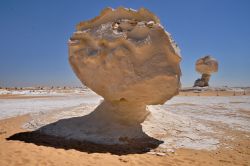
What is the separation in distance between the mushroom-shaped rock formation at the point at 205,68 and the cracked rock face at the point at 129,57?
106 feet

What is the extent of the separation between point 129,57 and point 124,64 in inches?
10.8

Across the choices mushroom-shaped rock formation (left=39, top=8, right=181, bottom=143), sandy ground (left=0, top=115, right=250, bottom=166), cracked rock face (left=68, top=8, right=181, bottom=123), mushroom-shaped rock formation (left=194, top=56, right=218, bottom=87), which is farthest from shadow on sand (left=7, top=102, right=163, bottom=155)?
mushroom-shaped rock formation (left=194, top=56, right=218, bottom=87)

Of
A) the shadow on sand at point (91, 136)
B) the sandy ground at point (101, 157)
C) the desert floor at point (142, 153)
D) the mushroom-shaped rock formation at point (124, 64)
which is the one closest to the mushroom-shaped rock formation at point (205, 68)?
the desert floor at point (142, 153)

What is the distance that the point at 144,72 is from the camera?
8055mm

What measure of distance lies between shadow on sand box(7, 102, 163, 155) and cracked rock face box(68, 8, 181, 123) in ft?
2.27

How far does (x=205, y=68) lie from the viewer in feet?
129

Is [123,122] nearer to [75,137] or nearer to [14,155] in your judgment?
[75,137]

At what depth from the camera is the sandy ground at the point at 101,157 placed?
18.6 feet

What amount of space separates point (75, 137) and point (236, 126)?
700 cm

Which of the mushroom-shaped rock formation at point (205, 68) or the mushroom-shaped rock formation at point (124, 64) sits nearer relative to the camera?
the mushroom-shaped rock formation at point (124, 64)

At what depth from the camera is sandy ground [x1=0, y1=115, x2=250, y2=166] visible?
5.68m

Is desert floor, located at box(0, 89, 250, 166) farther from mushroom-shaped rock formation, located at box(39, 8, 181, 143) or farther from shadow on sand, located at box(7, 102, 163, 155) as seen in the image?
mushroom-shaped rock formation, located at box(39, 8, 181, 143)

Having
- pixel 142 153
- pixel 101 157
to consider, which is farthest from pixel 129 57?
pixel 101 157

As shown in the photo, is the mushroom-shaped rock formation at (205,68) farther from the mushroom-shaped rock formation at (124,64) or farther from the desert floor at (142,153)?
the mushroom-shaped rock formation at (124,64)
